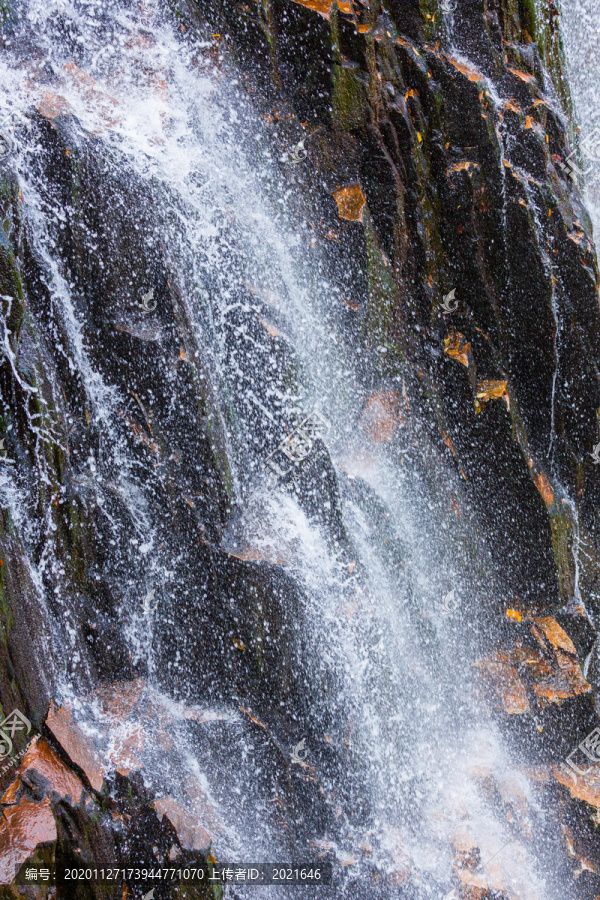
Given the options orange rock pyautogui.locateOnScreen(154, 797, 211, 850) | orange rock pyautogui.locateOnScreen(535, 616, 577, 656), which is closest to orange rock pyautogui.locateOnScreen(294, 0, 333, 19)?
orange rock pyautogui.locateOnScreen(535, 616, 577, 656)

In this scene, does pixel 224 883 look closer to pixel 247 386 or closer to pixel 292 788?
pixel 292 788

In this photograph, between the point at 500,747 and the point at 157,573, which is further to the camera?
the point at 500,747

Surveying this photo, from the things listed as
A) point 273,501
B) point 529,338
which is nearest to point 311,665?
point 273,501

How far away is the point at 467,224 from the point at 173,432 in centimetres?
114

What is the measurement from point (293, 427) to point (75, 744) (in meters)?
1.18

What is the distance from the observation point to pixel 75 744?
5.37 ft

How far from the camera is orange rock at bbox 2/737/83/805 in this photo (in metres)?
1.60

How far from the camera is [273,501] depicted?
5.43ft
